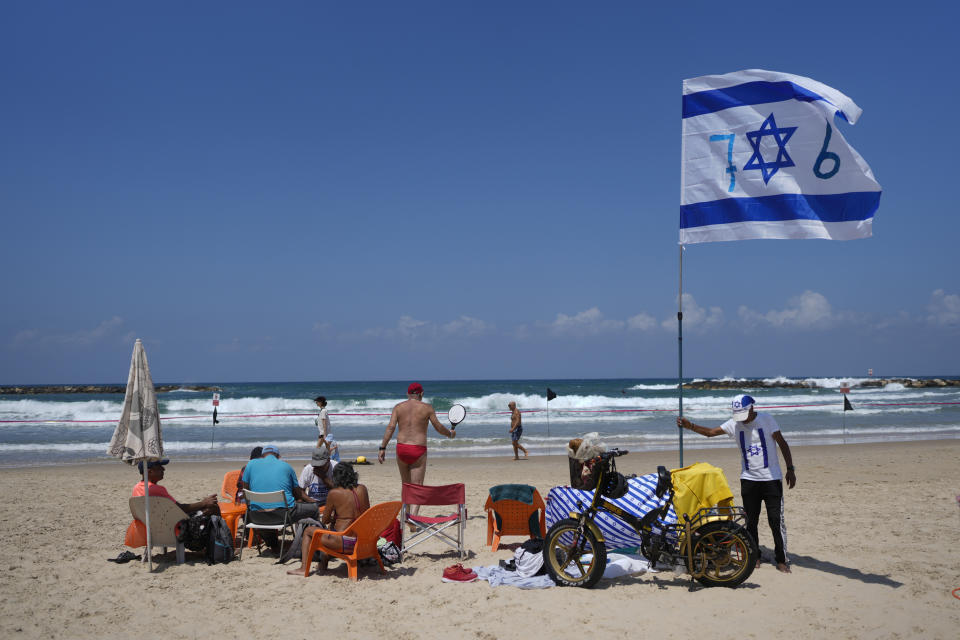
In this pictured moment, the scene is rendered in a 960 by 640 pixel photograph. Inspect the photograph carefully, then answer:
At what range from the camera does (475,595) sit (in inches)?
206

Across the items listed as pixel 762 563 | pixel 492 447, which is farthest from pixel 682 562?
pixel 492 447

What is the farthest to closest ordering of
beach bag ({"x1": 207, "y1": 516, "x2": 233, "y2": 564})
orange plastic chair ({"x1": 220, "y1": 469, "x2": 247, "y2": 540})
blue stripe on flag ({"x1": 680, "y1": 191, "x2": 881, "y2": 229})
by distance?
orange plastic chair ({"x1": 220, "y1": 469, "x2": 247, "y2": 540})
beach bag ({"x1": 207, "y1": 516, "x2": 233, "y2": 564})
blue stripe on flag ({"x1": 680, "y1": 191, "x2": 881, "y2": 229})

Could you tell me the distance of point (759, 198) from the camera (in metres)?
6.32

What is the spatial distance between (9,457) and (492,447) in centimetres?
1281

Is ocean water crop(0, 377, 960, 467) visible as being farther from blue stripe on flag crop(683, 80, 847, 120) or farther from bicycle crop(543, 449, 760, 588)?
blue stripe on flag crop(683, 80, 847, 120)

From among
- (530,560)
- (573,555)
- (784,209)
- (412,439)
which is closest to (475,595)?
(530,560)

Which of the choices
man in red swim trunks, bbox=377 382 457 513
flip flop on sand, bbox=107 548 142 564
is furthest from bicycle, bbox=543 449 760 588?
flip flop on sand, bbox=107 548 142 564

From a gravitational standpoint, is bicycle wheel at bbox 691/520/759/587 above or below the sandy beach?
above

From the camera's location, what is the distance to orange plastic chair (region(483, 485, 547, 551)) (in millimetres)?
6645

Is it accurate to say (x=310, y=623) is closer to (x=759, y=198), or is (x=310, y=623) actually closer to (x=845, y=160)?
(x=759, y=198)

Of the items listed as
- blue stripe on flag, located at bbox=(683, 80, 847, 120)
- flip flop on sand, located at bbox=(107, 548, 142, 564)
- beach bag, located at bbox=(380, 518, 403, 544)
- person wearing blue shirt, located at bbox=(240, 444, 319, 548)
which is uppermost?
blue stripe on flag, located at bbox=(683, 80, 847, 120)

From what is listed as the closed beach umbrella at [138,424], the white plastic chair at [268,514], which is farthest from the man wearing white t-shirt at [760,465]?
the closed beach umbrella at [138,424]

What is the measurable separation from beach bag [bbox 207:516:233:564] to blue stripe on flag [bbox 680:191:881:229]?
548 cm

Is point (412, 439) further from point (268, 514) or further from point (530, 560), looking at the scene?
point (530, 560)
